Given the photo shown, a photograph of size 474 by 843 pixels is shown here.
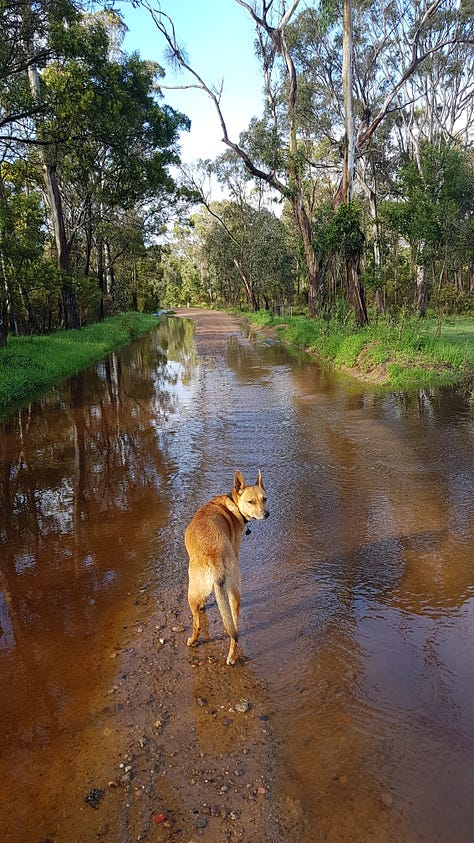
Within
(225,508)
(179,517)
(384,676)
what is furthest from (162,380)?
(384,676)

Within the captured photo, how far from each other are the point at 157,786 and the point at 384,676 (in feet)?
5.57

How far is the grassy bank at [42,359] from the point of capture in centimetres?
1397

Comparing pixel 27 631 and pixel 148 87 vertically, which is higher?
pixel 148 87

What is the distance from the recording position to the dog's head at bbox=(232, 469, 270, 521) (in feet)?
14.4

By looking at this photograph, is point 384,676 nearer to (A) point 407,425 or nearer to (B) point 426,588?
(B) point 426,588

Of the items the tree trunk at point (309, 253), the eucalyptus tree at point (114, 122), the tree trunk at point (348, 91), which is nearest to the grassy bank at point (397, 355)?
the tree trunk at point (348, 91)

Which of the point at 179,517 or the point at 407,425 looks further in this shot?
the point at 407,425

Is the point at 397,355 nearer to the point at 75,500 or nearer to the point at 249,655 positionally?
the point at 75,500

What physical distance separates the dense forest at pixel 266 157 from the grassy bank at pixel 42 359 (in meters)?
1.24

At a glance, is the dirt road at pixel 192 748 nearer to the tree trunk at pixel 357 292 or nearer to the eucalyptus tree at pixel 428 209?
the eucalyptus tree at pixel 428 209

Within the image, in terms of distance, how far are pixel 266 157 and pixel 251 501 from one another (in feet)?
74.0

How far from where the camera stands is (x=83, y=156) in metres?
14.2

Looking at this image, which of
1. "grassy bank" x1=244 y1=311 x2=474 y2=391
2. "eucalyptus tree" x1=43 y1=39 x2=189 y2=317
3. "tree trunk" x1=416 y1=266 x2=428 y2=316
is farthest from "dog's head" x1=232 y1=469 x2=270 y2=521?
"tree trunk" x1=416 y1=266 x2=428 y2=316

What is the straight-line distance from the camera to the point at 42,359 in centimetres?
1734
